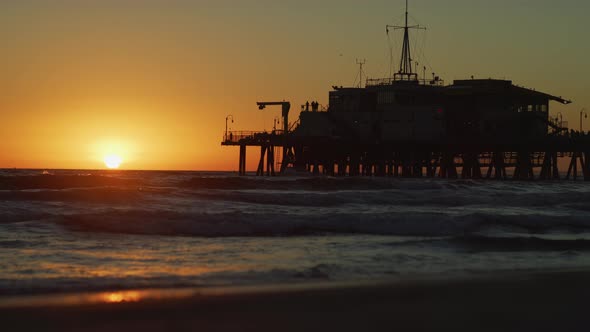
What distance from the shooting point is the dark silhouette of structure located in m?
62.8

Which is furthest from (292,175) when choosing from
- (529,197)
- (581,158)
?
(529,197)

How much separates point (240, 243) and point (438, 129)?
4897 centimetres

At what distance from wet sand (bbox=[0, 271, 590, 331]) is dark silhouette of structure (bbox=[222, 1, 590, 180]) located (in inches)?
2037

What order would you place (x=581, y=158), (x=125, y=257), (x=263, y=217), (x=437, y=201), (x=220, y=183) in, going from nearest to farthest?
(x=125, y=257)
(x=263, y=217)
(x=437, y=201)
(x=220, y=183)
(x=581, y=158)

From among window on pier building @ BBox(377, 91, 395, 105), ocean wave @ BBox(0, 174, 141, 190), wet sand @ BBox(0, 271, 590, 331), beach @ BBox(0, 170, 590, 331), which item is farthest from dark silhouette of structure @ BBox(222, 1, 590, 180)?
wet sand @ BBox(0, 271, 590, 331)

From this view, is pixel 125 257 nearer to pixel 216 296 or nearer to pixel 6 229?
pixel 216 296

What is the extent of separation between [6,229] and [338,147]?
4871 cm

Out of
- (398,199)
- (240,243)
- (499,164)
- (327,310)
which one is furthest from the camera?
(499,164)

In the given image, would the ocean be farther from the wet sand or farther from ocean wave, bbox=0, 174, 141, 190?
ocean wave, bbox=0, 174, 141, 190

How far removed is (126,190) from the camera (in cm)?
2897

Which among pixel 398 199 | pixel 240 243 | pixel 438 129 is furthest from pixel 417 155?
pixel 240 243

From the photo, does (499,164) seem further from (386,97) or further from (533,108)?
(386,97)

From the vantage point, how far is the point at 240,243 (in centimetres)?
1608

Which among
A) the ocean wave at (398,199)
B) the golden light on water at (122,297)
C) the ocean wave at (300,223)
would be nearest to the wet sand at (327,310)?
the golden light on water at (122,297)
